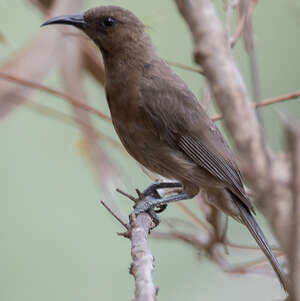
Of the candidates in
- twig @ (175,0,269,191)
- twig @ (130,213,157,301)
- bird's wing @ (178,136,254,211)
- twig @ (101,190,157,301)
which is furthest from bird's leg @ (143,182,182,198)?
twig @ (175,0,269,191)

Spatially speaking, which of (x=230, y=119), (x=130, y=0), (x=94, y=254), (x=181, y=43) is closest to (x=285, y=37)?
(x=181, y=43)

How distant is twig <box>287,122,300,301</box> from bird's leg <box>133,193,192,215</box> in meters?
2.28

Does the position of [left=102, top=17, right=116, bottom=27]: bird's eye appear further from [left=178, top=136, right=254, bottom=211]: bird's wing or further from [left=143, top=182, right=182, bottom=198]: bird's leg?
[left=143, top=182, right=182, bottom=198]: bird's leg

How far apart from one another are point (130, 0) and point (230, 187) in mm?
2413

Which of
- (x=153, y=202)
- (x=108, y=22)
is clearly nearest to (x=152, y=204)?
(x=153, y=202)

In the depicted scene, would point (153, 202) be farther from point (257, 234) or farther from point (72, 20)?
point (72, 20)

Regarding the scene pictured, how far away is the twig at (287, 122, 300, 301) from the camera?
38.6 inches

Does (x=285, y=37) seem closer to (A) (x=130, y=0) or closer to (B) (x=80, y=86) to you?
(A) (x=130, y=0)

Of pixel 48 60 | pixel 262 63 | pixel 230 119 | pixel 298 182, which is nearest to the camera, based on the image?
pixel 298 182

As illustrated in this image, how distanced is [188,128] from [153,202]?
1.67ft

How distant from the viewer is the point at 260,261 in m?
3.88

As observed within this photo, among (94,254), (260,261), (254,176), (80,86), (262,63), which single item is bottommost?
(94,254)

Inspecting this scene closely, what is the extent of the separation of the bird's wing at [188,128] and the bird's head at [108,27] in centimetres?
27

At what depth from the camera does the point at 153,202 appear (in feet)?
11.7
